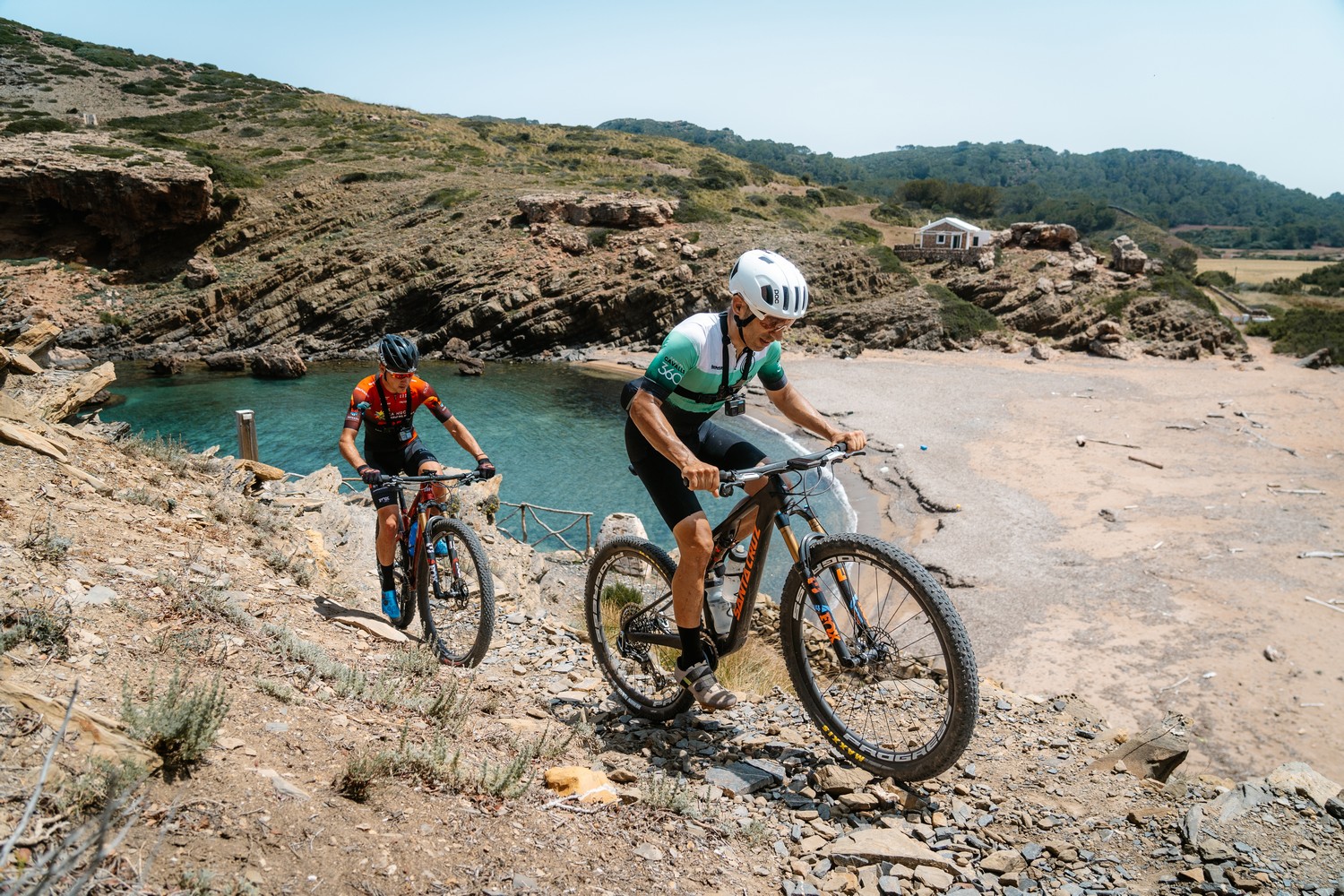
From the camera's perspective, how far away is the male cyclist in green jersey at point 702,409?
416 cm

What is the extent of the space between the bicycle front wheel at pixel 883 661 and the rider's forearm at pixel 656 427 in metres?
0.91

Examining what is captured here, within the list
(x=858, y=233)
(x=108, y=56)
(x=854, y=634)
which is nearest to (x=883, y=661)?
(x=854, y=634)

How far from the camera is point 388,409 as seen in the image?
255 inches

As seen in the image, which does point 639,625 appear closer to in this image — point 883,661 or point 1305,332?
point 883,661

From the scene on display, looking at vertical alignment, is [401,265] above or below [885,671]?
above

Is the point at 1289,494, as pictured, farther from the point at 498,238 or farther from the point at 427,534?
the point at 498,238

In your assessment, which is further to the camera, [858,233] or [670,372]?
[858,233]

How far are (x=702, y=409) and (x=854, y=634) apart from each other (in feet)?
5.05

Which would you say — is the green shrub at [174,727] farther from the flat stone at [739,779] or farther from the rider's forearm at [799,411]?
the rider's forearm at [799,411]

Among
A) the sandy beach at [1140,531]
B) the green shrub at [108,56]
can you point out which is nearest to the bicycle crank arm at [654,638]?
the sandy beach at [1140,531]

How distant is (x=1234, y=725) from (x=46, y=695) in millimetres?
12506

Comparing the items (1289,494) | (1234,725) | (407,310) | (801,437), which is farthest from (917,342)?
(1234,725)

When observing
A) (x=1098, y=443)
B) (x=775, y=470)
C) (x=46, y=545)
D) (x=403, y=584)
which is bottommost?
(x=1098, y=443)

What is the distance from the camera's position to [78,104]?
63656 mm
